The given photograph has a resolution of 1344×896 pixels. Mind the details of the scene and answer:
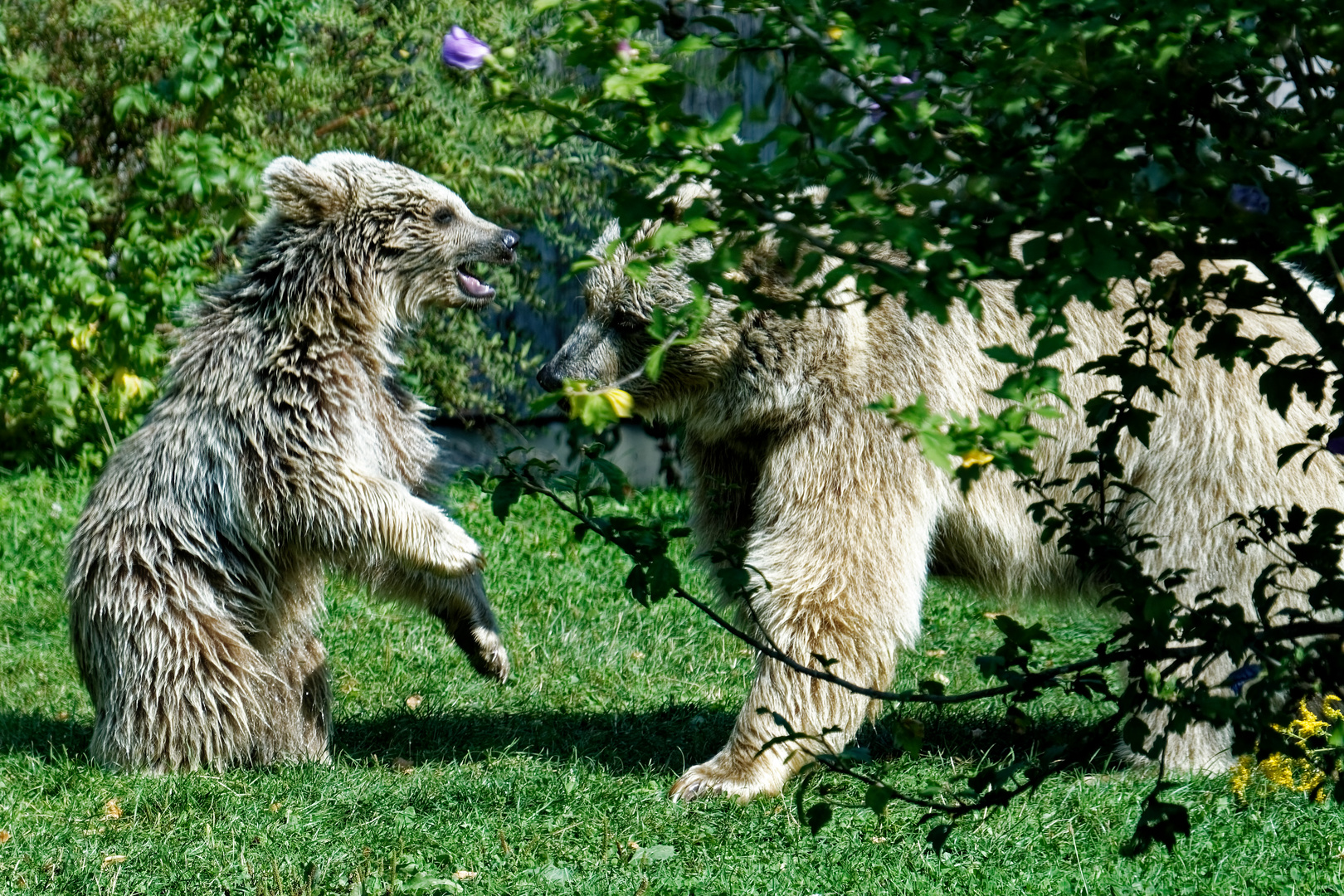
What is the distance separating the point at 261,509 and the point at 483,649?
1.03 metres

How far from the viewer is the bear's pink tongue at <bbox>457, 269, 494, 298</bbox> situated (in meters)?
5.30

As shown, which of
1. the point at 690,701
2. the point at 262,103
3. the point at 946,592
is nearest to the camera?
the point at 690,701

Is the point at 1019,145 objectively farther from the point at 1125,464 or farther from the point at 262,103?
the point at 262,103

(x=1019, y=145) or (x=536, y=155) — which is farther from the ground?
(x=536, y=155)

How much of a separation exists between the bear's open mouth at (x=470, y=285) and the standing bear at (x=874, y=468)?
3.06 feet

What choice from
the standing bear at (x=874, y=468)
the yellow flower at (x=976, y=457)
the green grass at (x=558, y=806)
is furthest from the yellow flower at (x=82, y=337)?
the yellow flower at (x=976, y=457)

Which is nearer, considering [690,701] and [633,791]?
[633,791]

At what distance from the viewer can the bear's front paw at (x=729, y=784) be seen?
427cm

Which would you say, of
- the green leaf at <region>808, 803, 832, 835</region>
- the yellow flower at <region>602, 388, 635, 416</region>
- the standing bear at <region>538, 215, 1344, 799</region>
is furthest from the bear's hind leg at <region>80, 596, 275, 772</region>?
the yellow flower at <region>602, 388, 635, 416</region>

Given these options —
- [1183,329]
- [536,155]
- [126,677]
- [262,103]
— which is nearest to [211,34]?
[262,103]

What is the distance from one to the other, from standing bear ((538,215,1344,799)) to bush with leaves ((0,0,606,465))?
4000mm

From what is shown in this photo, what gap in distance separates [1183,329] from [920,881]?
6.35 feet

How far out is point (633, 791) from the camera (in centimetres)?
436

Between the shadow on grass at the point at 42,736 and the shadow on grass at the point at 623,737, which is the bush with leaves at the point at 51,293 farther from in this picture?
the shadow on grass at the point at 623,737
